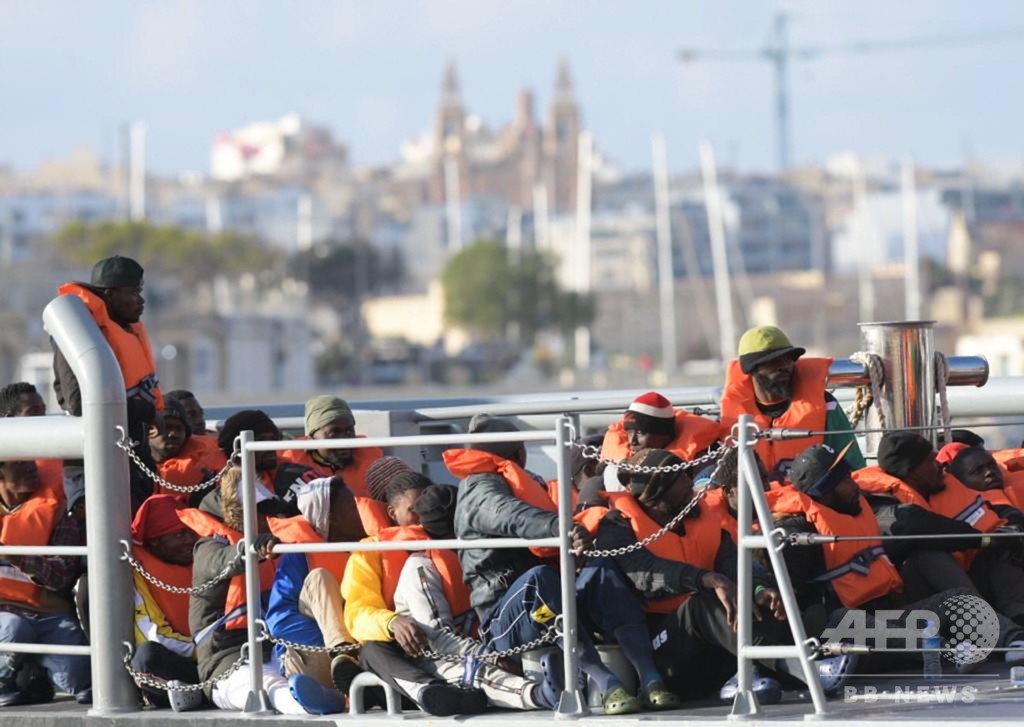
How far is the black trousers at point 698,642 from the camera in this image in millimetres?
6207

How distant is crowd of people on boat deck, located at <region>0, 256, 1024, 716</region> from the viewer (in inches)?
247

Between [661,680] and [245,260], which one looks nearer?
[661,680]

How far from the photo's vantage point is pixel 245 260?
4552 inches

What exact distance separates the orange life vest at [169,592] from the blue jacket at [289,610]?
0.47 metres

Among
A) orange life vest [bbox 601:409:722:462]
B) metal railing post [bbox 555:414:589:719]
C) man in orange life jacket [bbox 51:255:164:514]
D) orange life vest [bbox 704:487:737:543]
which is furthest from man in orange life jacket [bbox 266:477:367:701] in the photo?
orange life vest [bbox 704:487:737:543]

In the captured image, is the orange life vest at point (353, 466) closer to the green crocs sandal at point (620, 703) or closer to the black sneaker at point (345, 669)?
the black sneaker at point (345, 669)

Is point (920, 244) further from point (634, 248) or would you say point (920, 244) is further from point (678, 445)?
point (678, 445)

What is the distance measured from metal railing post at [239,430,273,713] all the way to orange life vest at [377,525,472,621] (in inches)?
16.8

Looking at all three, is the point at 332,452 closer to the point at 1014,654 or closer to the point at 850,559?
the point at 850,559

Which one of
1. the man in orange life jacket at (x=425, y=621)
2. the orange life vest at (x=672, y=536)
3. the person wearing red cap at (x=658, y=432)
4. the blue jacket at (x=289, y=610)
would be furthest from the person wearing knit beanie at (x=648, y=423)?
the blue jacket at (x=289, y=610)

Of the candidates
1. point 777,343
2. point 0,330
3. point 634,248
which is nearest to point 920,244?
point 634,248

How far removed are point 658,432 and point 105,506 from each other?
2.00 m

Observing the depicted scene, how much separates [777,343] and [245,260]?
110 m

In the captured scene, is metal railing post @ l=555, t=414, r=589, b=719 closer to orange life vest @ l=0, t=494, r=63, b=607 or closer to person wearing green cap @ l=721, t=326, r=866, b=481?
person wearing green cap @ l=721, t=326, r=866, b=481
